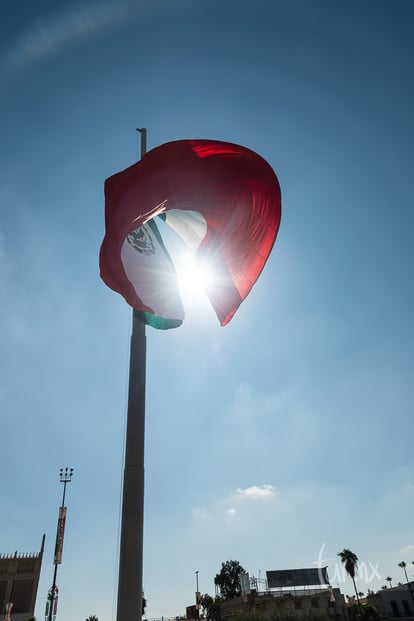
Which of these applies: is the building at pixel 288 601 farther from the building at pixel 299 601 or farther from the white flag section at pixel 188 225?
the white flag section at pixel 188 225

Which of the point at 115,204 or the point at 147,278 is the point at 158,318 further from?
the point at 115,204

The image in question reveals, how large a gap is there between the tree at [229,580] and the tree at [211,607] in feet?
9.14

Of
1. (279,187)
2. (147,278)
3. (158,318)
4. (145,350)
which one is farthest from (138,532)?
(279,187)

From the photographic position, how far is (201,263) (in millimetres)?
10805

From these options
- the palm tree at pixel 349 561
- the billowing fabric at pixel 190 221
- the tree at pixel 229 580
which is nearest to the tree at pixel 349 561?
the palm tree at pixel 349 561

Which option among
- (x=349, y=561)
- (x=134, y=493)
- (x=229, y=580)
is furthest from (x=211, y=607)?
(x=134, y=493)

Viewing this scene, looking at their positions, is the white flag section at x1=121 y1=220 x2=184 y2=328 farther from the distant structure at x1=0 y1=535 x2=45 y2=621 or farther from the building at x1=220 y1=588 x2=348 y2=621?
the distant structure at x1=0 y1=535 x2=45 y2=621

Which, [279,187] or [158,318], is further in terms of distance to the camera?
[279,187]

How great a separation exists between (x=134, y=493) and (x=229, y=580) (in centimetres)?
9528

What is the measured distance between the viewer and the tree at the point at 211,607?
77869 millimetres

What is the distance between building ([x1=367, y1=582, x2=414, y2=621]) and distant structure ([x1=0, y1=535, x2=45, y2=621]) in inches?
2085

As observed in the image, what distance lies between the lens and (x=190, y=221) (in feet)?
35.8

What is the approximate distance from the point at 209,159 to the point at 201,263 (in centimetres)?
238

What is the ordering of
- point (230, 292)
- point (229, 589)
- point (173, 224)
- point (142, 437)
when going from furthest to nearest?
point (229, 589)
point (173, 224)
point (230, 292)
point (142, 437)
